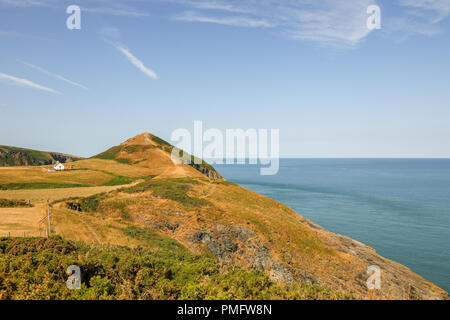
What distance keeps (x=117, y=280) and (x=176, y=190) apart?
36404mm

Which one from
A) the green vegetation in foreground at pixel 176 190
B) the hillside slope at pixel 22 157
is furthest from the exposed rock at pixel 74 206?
the hillside slope at pixel 22 157

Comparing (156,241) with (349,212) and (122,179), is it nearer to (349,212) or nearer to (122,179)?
(122,179)

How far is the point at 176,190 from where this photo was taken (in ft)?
171

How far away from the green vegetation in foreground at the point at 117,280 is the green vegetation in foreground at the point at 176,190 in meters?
27.0

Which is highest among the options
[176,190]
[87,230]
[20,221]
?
[176,190]

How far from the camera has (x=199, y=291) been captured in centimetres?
1315

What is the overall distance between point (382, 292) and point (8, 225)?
145 feet

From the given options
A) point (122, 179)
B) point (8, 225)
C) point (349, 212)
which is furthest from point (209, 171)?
point (8, 225)

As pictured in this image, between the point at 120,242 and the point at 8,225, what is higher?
the point at 8,225

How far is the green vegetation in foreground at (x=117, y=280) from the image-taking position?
12.0 metres

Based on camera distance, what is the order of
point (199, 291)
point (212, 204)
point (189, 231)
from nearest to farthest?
1. point (199, 291)
2. point (189, 231)
3. point (212, 204)

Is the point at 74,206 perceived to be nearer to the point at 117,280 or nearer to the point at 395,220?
the point at 117,280

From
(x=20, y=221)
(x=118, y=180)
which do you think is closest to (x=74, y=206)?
(x=20, y=221)

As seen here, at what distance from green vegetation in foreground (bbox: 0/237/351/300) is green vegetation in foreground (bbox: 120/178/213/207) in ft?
88.7
